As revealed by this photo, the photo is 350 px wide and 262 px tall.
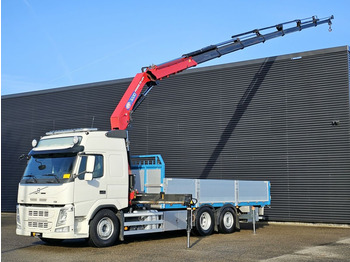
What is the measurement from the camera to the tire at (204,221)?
15.4m

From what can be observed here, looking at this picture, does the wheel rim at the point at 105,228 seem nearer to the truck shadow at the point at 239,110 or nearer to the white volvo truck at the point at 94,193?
the white volvo truck at the point at 94,193

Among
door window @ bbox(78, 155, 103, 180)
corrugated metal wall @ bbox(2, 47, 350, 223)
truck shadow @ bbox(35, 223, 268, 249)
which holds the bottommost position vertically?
truck shadow @ bbox(35, 223, 268, 249)

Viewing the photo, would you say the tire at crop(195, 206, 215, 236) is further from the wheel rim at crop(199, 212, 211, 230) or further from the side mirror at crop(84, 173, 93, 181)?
the side mirror at crop(84, 173, 93, 181)

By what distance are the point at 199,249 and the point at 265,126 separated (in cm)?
1050

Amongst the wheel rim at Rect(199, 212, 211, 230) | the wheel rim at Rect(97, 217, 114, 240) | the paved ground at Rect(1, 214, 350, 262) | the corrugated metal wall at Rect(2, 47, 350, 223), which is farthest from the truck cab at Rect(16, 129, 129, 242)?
the corrugated metal wall at Rect(2, 47, 350, 223)

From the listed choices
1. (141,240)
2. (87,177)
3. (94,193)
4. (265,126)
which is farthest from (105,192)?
(265,126)

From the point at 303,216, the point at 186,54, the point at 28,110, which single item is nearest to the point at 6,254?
the point at 186,54

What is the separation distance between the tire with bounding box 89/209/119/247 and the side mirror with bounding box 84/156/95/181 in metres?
1.11

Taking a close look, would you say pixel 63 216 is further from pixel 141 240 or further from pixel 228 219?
pixel 228 219

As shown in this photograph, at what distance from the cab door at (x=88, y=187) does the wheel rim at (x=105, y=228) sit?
585mm

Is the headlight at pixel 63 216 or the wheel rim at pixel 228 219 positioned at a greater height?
the headlight at pixel 63 216

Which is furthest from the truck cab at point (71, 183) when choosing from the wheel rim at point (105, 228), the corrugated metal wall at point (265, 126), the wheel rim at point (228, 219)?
the corrugated metal wall at point (265, 126)

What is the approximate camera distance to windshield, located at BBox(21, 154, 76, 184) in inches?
489

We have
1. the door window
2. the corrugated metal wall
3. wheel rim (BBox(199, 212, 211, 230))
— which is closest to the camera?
the door window
